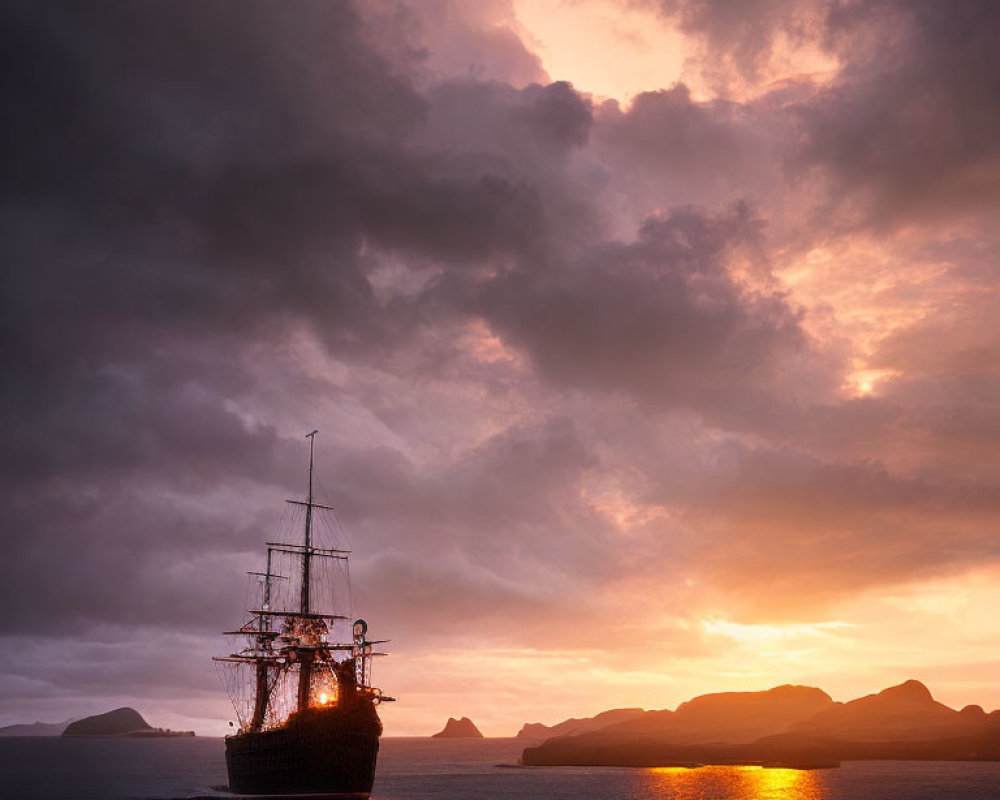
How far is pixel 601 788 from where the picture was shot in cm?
15988

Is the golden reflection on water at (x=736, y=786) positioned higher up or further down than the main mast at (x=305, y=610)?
further down

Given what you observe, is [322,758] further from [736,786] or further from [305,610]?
[736,786]

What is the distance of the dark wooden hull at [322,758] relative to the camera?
10331 cm

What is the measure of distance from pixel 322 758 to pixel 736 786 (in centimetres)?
9304

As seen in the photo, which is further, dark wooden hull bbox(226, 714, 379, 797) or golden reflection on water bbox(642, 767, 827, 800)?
golden reflection on water bbox(642, 767, 827, 800)

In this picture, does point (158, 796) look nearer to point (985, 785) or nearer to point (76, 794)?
point (76, 794)

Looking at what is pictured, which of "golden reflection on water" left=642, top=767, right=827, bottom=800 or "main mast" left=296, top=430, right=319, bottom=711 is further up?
"main mast" left=296, top=430, right=319, bottom=711

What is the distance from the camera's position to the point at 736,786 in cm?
16325

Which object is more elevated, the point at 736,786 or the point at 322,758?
the point at 322,758

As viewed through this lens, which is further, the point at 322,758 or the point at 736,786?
the point at 736,786

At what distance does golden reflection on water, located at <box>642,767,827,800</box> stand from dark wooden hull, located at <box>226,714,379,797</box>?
5739 centimetres

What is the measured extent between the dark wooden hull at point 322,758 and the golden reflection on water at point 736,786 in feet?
188

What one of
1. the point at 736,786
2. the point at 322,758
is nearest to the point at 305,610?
the point at 322,758

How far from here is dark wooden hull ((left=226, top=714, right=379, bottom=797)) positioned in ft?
339
